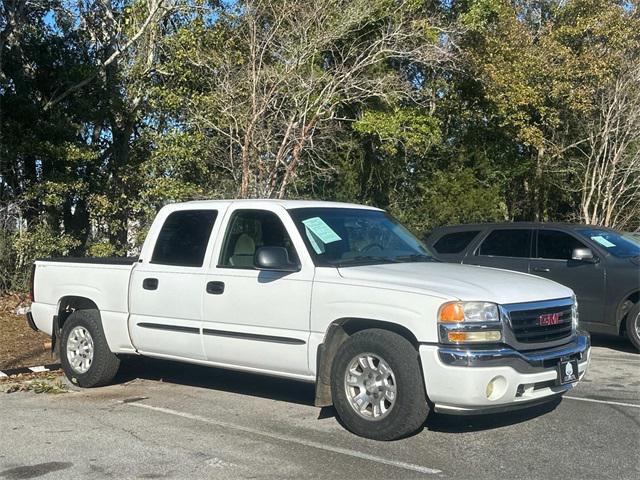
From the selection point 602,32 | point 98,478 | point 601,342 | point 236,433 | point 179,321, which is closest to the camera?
point 98,478

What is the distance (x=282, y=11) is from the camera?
15273 mm

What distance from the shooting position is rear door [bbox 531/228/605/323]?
989cm

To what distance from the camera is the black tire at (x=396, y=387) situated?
5359 mm

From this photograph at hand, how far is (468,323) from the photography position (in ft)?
17.1

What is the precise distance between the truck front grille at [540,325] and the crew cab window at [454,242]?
5.27m

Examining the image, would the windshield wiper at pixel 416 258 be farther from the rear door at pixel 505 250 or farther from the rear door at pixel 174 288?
the rear door at pixel 505 250

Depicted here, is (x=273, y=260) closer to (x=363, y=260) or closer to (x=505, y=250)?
(x=363, y=260)

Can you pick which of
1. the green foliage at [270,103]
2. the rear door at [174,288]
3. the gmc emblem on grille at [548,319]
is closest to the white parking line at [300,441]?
the rear door at [174,288]

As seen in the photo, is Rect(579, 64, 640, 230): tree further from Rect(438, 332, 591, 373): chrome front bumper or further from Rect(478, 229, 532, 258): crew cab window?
Rect(438, 332, 591, 373): chrome front bumper

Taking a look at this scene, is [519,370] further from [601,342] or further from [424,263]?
[601,342]

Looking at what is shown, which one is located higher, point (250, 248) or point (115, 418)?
point (250, 248)

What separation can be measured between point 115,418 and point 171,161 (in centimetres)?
946

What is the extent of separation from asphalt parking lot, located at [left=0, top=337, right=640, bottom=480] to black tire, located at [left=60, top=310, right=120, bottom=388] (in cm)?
16

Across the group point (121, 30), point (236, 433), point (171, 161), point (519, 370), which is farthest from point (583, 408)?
point (121, 30)
